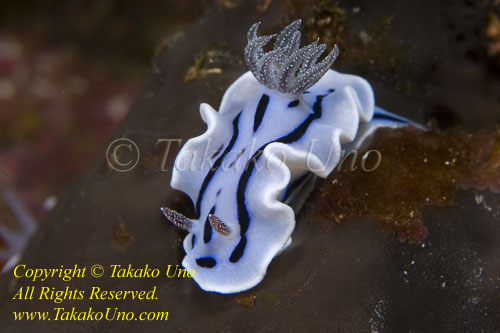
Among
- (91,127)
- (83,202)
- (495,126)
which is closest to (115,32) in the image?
(91,127)

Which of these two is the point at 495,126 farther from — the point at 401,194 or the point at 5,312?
the point at 5,312

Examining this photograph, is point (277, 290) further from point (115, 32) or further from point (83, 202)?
point (115, 32)

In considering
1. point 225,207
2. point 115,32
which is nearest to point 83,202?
point 225,207

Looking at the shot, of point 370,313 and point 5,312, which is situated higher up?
point 370,313

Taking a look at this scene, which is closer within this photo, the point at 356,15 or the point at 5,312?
the point at 356,15

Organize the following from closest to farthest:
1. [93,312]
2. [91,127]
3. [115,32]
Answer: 1. [93,312]
2. [91,127]
3. [115,32]

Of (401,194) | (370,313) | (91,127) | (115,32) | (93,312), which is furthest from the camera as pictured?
(115,32)

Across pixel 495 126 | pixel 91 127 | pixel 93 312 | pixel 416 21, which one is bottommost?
pixel 91 127
